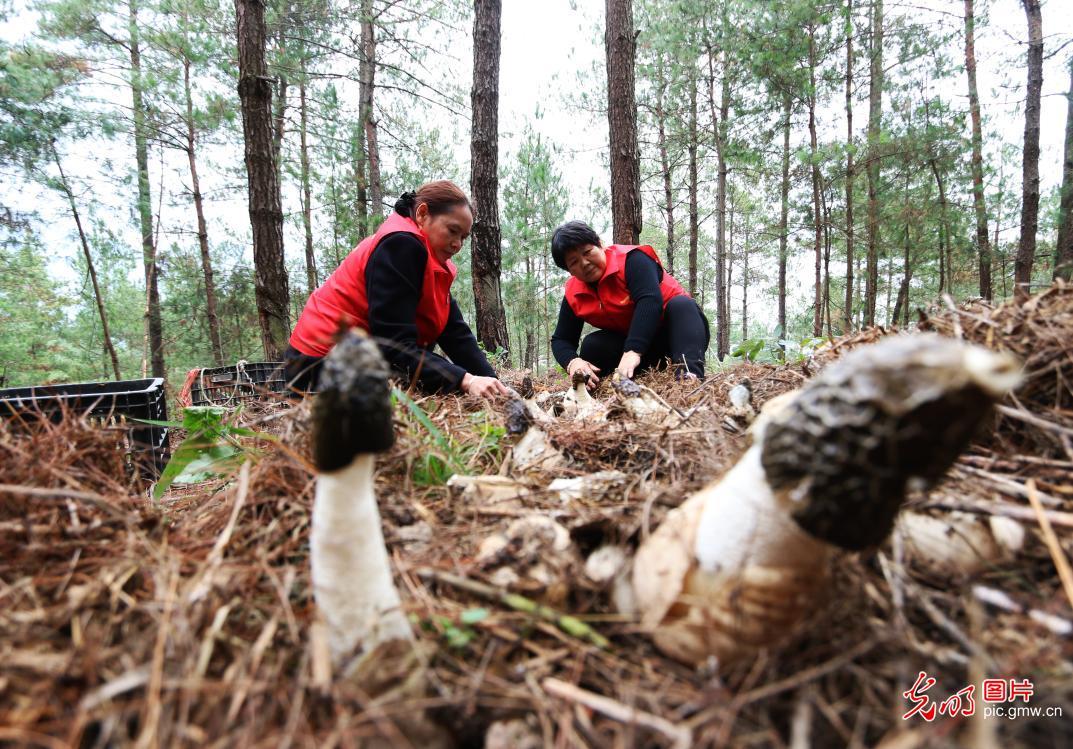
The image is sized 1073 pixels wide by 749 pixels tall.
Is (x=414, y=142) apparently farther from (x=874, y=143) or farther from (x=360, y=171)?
(x=874, y=143)

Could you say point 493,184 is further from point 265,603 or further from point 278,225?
point 265,603

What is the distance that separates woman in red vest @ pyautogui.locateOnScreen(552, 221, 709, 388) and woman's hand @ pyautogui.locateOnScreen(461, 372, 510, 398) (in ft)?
2.71

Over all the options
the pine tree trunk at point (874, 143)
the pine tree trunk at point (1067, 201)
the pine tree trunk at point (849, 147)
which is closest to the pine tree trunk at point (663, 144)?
the pine tree trunk at point (849, 147)

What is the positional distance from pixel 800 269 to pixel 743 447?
2144 cm

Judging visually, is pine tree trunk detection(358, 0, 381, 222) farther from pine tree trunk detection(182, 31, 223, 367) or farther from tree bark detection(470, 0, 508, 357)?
pine tree trunk detection(182, 31, 223, 367)

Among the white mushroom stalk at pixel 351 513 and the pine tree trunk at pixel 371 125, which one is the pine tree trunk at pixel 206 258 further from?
the white mushroom stalk at pixel 351 513

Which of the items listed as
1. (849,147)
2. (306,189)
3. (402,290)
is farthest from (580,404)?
(306,189)

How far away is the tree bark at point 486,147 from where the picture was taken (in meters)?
5.67

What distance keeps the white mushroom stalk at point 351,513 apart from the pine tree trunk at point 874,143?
9629 mm

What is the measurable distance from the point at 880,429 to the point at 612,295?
346 centimetres

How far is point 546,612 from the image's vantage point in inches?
34.5

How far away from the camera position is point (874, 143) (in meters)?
7.95

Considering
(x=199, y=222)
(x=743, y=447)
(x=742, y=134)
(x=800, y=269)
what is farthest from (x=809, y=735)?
(x=800, y=269)

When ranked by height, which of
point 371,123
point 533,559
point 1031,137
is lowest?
point 533,559
